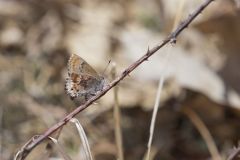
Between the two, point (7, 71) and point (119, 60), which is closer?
point (7, 71)

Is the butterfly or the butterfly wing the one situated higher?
the butterfly wing

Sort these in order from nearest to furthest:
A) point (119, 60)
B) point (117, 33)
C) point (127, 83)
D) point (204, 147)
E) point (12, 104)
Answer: point (204, 147) → point (12, 104) → point (127, 83) → point (119, 60) → point (117, 33)

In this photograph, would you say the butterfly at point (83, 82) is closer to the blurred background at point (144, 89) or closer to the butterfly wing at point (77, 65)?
the butterfly wing at point (77, 65)

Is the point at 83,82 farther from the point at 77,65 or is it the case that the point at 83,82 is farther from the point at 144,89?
the point at 144,89

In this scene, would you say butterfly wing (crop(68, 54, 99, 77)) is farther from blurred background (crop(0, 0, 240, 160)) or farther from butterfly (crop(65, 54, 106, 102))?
blurred background (crop(0, 0, 240, 160))

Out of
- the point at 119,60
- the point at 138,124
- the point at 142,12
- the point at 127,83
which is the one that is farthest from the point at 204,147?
the point at 142,12

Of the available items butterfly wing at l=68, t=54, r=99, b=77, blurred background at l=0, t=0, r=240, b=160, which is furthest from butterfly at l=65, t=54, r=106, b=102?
blurred background at l=0, t=0, r=240, b=160

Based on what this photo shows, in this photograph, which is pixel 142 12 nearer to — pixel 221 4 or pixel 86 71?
pixel 221 4
